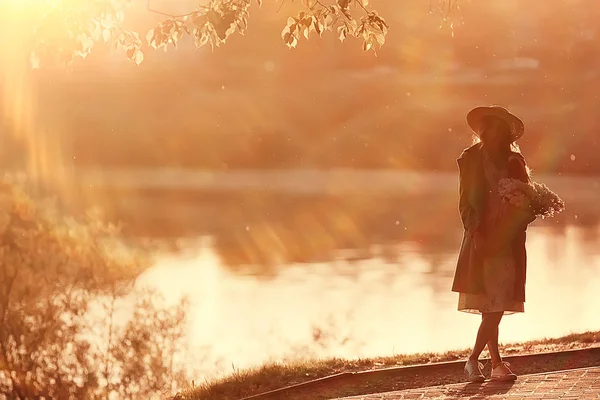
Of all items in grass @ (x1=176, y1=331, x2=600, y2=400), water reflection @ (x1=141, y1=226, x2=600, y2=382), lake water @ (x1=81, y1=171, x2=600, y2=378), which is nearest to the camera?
grass @ (x1=176, y1=331, x2=600, y2=400)

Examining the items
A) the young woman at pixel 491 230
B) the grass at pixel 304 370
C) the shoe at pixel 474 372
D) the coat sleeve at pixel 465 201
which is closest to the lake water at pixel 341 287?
the grass at pixel 304 370

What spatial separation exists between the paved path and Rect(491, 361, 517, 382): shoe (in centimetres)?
7

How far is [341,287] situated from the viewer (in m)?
49.4

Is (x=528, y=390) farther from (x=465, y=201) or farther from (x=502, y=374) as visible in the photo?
(x=465, y=201)

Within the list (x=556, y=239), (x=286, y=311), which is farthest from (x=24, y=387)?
(x=556, y=239)

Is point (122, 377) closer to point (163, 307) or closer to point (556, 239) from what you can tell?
point (163, 307)

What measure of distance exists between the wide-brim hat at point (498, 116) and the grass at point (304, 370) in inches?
113

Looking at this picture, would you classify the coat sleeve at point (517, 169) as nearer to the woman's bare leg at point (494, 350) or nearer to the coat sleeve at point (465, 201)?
the coat sleeve at point (465, 201)

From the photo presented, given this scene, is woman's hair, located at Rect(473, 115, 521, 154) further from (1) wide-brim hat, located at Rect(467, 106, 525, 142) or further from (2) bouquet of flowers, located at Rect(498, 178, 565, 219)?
(2) bouquet of flowers, located at Rect(498, 178, 565, 219)

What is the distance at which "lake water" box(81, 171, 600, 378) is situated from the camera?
25906 millimetres

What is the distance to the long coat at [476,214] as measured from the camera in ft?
27.9

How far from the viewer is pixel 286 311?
37438 millimetres

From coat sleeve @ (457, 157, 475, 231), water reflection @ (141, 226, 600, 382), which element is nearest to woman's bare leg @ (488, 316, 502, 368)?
coat sleeve @ (457, 157, 475, 231)

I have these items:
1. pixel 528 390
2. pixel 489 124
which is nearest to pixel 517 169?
pixel 489 124
